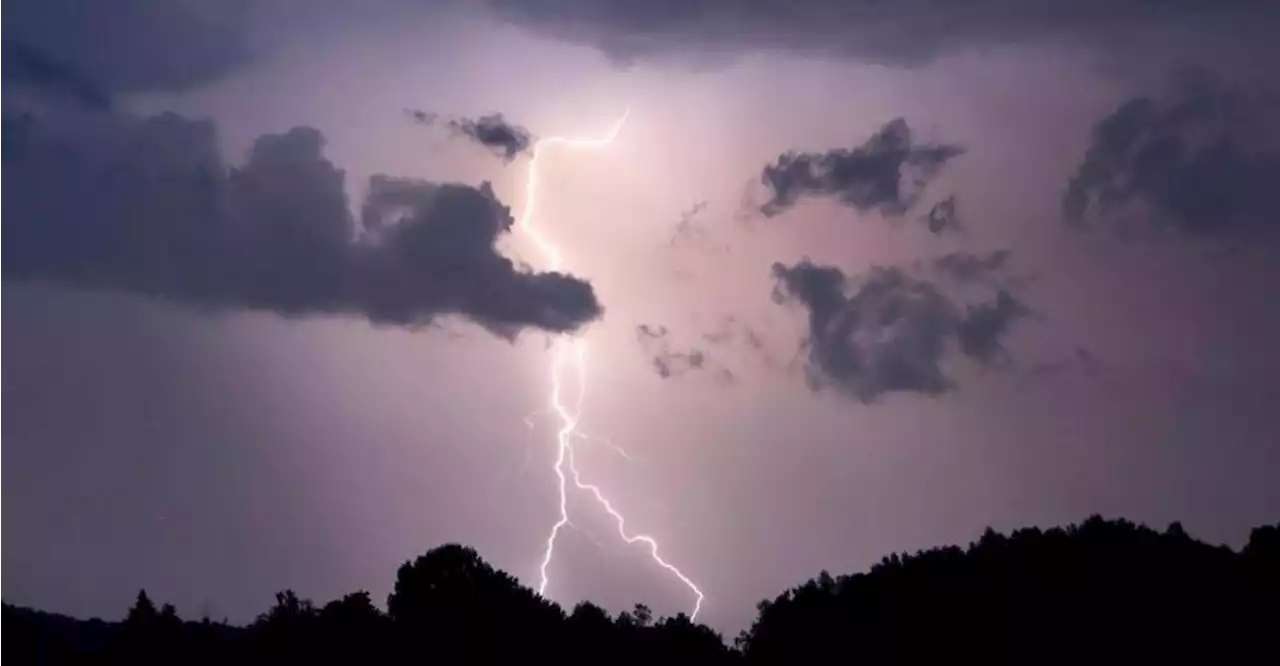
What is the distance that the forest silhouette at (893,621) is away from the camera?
7312 centimetres

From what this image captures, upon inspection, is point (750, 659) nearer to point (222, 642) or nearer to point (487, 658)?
point (487, 658)

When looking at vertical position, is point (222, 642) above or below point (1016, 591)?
below

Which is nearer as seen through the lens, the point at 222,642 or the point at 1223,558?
the point at 1223,558

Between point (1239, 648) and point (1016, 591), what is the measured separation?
972 centimetres

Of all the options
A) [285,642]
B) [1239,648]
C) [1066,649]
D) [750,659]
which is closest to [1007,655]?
[1066,649]

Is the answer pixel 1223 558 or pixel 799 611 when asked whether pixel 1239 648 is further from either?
pixel 799 611

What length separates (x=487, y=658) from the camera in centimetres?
8581

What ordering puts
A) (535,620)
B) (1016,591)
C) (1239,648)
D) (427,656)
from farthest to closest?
(535,620)
(427,656)
(1016,591)
(1239,648)

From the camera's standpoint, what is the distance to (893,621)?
79250 millimetres

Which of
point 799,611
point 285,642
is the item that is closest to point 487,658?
point 285,642

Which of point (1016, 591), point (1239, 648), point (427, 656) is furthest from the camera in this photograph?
point (427, 656)

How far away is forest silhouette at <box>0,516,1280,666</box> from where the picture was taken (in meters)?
73.1

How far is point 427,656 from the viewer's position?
8556cm

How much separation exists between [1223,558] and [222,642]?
4731 centimetres
